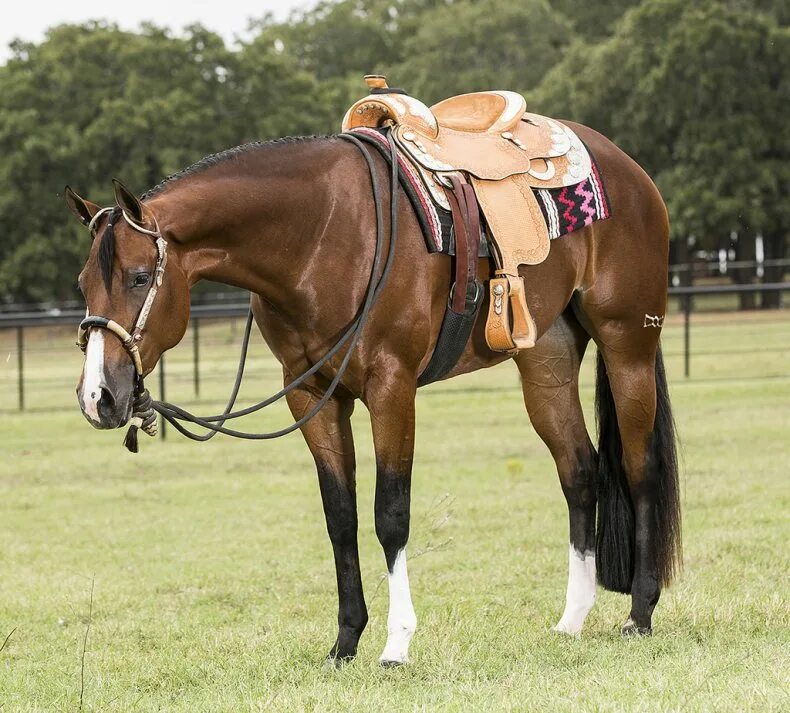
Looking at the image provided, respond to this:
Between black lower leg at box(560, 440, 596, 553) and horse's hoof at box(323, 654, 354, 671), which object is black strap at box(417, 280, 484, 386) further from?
horse's hoof at box(323, 654, 354, 671)

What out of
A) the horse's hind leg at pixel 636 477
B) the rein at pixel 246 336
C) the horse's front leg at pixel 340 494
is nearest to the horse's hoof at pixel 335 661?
the horse's front leg at pixel 340 494

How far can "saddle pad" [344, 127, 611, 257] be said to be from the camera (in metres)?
4.35

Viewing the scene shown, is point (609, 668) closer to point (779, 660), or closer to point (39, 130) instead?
point (779, 660)

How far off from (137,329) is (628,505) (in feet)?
8.27

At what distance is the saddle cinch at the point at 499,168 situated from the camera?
4535 millimetres

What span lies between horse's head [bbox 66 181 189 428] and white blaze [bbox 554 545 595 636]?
227 cm

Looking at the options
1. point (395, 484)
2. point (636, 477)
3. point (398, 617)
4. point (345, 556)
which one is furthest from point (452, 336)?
point (636, 477)

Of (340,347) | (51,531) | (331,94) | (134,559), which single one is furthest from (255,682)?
(331,94)

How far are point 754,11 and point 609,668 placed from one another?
124ft

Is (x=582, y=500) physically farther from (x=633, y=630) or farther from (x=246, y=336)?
(x=246, y=336)

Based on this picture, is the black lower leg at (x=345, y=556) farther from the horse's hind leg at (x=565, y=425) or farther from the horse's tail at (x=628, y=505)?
the horse's tail at (x=628, y=505)

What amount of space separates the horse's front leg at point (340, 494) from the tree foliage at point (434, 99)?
1224 inches

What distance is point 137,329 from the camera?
3.70m

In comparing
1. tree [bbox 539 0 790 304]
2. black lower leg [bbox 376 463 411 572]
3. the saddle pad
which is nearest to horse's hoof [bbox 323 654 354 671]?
black lower leg [bbox 376 463 411 572]
